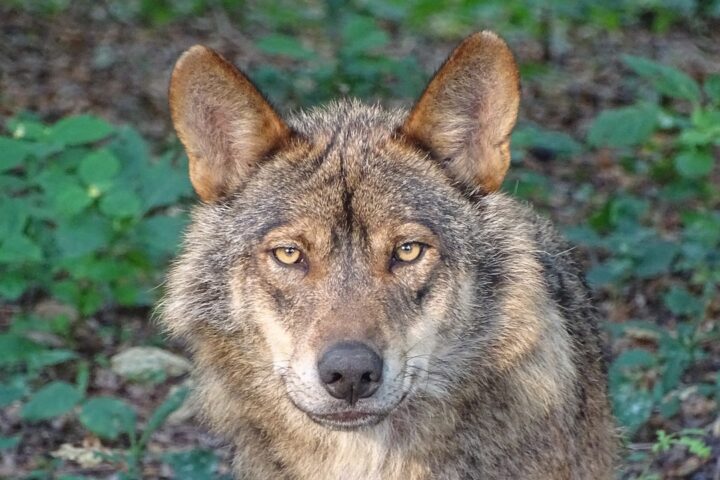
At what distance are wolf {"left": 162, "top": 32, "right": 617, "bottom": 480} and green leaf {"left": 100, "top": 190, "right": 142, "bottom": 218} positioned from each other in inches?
56.9

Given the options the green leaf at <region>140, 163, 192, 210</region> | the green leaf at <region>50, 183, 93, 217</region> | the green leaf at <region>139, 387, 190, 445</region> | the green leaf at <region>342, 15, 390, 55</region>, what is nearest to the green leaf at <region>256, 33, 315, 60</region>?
the green leaf at <region>342, 15, 390, 55</region>

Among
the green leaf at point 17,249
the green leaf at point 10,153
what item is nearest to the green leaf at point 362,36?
the green leaf at point 10,153

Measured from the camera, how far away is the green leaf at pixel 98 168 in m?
6.09

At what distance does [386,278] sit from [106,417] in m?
2.09

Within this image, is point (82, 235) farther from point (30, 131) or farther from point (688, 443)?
point (688, 443)

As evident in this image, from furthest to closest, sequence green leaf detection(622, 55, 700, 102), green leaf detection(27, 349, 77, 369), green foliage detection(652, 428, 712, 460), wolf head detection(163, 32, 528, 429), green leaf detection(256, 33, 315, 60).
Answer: green leaf detection(256, 33, 315, 60) < green leaf detection(622, 55, 700, 102) < green leaf detection(27, 349, 77, 369) < green foliage detection(652, 428, 712, 460) < wolf head detection(163, 32, 528, 429)

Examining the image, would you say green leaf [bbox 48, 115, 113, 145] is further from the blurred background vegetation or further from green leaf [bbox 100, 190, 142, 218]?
green leaf [bbox 100, 190, 142, 218]

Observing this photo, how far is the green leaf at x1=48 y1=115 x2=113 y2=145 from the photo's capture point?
6.19 m

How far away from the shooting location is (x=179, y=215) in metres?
7.38

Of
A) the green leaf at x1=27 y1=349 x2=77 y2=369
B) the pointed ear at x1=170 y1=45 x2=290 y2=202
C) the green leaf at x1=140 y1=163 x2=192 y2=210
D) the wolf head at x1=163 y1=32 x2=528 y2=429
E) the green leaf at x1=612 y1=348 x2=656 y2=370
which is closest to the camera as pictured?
the wolf head at x1=163 y1=32 x2=528 y2=429

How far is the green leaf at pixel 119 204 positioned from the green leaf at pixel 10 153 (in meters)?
0.49

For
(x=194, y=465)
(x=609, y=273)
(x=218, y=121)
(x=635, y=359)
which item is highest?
(x=218, y=121)

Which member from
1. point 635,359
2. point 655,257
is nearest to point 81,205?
point 635,359

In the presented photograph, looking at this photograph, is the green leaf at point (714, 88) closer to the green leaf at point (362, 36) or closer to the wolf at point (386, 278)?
the green leaf at point (362, 36)
